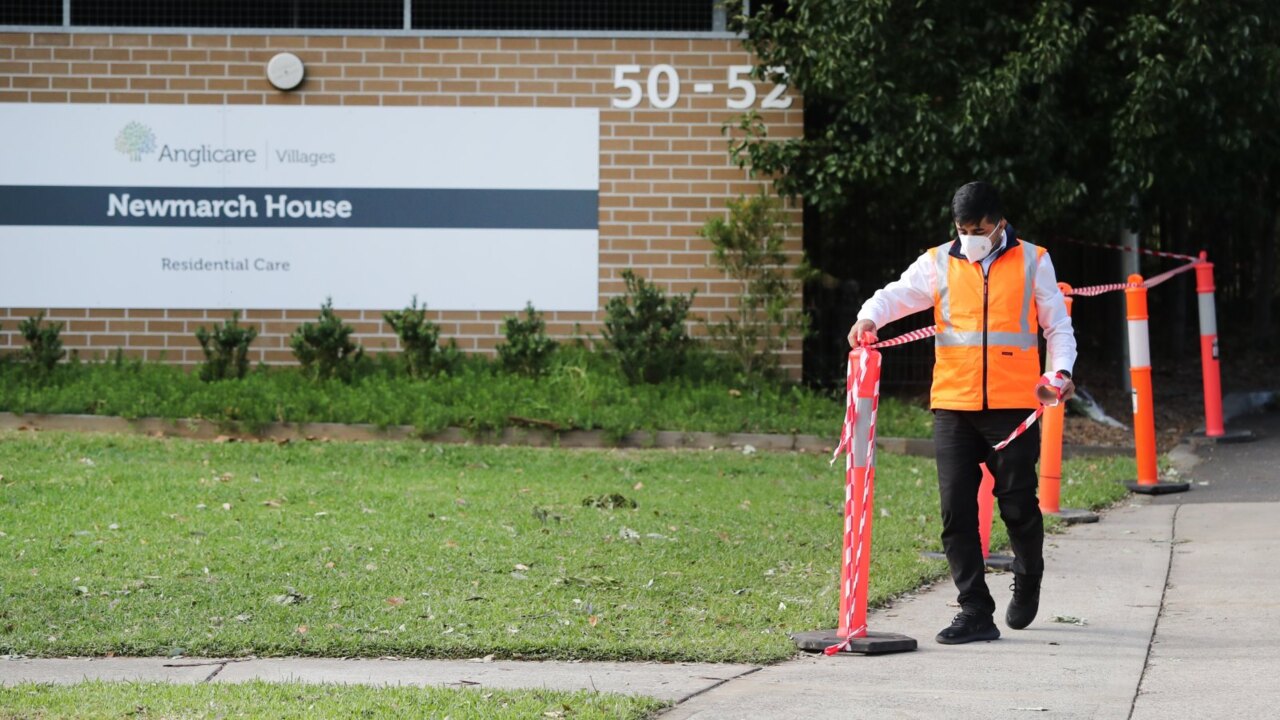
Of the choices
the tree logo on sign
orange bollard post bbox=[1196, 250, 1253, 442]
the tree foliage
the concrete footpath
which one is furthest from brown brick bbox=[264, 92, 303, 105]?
the concrete footpath

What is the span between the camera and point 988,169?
1445 cm

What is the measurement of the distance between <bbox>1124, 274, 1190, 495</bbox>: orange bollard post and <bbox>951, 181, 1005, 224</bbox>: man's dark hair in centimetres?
483

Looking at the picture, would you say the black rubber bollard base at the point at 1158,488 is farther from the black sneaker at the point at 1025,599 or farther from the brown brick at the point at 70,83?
the brown brick at the point at 70,83

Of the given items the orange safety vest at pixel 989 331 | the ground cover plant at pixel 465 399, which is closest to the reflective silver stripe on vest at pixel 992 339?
the orange safety vest at pixel 989 331

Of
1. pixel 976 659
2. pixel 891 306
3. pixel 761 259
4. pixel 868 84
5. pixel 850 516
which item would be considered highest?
pixel 868 84

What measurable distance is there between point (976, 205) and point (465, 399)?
8208 millimetres

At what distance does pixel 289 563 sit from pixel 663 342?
25.2 ft

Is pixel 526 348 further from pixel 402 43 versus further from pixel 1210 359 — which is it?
pixel 1210 359

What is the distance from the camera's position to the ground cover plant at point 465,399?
1373 cm

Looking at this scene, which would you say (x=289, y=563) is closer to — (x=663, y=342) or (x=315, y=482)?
(x=315, y=482)

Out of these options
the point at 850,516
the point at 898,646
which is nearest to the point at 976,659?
the point at 898,646

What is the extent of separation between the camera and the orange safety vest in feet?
21.4

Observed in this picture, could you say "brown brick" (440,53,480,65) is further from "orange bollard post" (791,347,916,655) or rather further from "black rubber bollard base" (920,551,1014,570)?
"orange bollard post" (791,347,916,655)

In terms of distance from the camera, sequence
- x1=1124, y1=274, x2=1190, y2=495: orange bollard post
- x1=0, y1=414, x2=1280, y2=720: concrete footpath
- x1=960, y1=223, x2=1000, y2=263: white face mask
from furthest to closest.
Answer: x1=1124, y1=274, x2=1190, y2=495: orange bollard post, x1=960, y1=223, x2=1000, y2=263: white face mask, x1=0, y1=414, x2=1280, y2=720: concrete footpath
